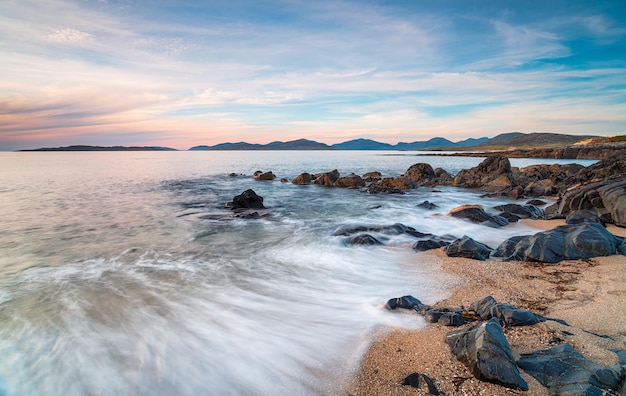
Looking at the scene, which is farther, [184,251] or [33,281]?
[184,251]

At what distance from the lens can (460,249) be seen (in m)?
8.88

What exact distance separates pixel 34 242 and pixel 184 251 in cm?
568

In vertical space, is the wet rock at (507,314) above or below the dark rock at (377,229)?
above

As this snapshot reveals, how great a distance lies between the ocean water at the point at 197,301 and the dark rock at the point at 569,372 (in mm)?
1849

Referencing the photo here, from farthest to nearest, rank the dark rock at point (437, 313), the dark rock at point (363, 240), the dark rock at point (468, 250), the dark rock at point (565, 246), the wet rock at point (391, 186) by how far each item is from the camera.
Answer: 1. the wet rock at point (391, 186)
2. the dark rock at point (363, 240)
3. the dark rock at point (468, 250)
4. the dark rock at point (565, 246)
5. the dark rock at point (437, 313)

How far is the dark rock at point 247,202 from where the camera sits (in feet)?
59.4

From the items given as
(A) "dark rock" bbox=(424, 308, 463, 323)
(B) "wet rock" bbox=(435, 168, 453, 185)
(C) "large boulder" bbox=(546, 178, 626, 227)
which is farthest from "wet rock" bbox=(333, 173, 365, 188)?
(A) "dark rock" bbox=(424, 308, 463, 323)

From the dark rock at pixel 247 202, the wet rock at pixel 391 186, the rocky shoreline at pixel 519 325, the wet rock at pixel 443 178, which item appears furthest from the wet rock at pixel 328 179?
the rocky shoreline at pixel 519 325

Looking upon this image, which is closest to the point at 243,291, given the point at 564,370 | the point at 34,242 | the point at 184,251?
the point at 184,251

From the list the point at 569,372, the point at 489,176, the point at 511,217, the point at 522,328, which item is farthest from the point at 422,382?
the point at 489,176

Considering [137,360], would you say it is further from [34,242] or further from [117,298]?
[34,242]

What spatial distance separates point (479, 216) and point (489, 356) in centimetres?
1118

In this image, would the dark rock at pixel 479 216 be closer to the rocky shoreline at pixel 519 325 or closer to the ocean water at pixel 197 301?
the ocean water at pixel 197 301

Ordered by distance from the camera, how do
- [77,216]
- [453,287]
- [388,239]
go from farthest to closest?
[77,216] → [388,239] → [453,287]
